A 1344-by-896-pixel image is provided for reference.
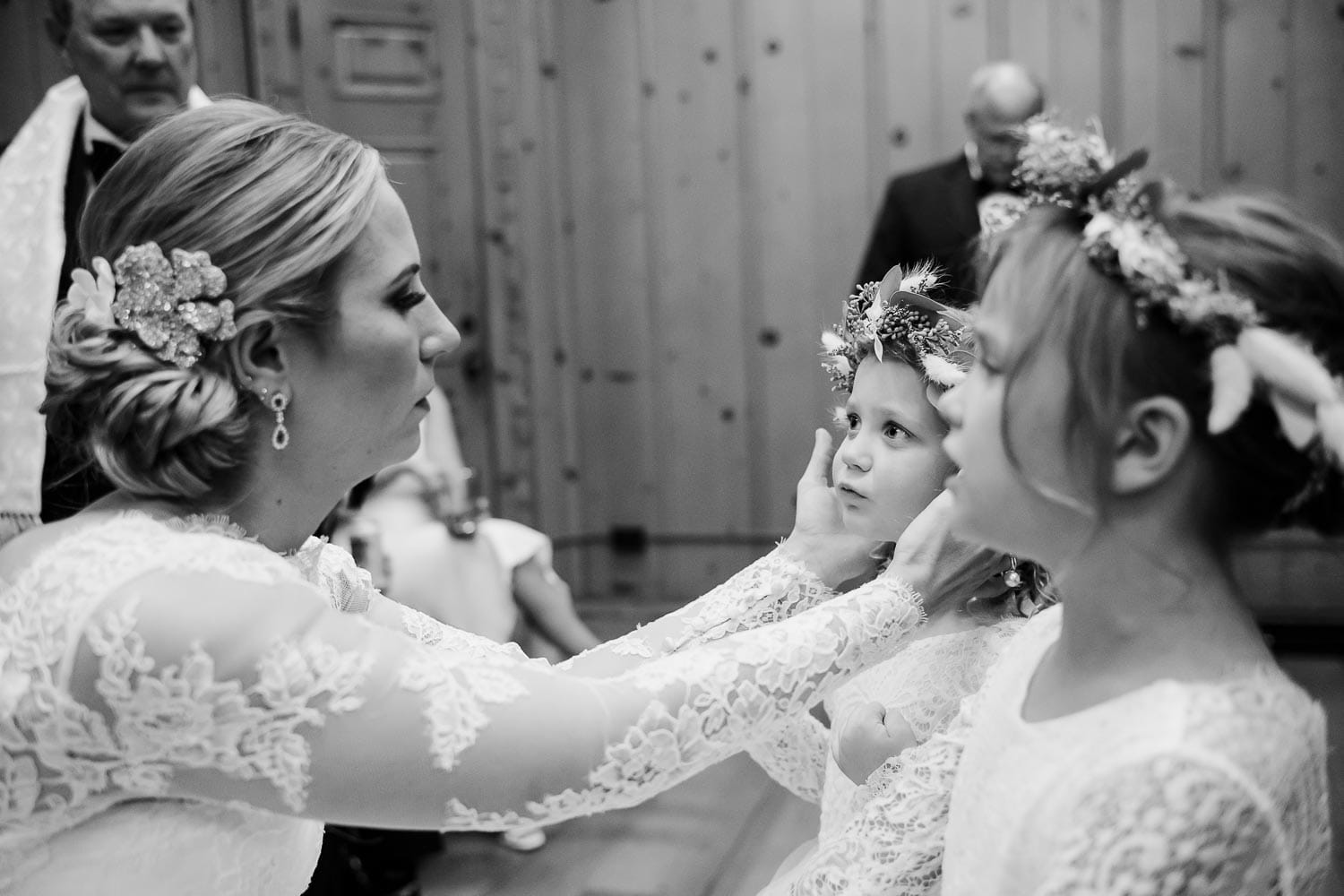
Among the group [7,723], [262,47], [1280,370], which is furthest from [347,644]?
[262,47]

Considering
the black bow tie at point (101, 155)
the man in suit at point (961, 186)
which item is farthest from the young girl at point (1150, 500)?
the man in suit at point (961, 186)

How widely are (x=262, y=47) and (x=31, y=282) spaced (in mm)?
2683

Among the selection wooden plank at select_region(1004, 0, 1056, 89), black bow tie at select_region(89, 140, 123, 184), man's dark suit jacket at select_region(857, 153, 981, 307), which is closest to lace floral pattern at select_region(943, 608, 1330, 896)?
black bow tie at select_region(89, 140, 123, 184)

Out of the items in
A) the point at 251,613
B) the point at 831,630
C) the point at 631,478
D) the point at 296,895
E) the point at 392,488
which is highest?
the point at 251,613

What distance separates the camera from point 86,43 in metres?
2.92

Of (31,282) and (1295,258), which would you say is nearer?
(1295,258)

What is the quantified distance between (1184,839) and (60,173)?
2536 millimetres

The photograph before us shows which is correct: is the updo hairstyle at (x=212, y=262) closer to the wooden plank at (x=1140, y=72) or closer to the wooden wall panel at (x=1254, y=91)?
the wooden plank at (x=1140, y=72)

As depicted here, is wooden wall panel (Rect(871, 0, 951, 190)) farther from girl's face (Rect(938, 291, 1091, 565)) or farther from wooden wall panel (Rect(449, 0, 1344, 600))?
girl's face (Rect(938, 291, 1091, 565))

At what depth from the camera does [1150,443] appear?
105 cm

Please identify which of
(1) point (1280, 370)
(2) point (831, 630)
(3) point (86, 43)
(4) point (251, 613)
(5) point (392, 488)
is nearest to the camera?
(1) point (1280, 370)

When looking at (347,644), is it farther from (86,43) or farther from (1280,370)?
(86,43)

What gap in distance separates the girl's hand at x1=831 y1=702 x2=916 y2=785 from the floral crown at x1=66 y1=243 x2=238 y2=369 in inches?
32.8

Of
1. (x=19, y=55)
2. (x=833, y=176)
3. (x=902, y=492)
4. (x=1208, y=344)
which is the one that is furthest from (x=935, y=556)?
(x=19, y=55)
